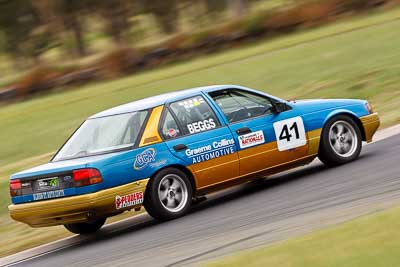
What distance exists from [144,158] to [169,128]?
0.65m

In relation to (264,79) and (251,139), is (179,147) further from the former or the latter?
(264,79)

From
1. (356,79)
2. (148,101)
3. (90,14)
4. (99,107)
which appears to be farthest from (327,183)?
(90,14)

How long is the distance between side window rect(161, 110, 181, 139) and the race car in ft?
0.04

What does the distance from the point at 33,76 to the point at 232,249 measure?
2831 cm

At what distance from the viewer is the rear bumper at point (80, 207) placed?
10.2 metres

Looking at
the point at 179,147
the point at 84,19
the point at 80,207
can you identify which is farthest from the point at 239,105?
the point at 84,19

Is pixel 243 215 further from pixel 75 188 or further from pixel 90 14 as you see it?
pixel 90 14

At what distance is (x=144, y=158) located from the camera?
10.6 m

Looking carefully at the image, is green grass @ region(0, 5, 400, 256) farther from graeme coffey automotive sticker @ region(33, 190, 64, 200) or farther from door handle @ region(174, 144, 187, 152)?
door handle @ region(174, 144, 187, 152)

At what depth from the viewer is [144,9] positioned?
43.9 meters

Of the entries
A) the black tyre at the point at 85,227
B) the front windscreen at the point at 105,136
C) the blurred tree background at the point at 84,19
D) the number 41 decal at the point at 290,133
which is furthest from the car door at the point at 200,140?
the blurred tree background at the point at 84,19

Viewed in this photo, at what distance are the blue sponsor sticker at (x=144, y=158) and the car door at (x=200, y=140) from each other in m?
0.27

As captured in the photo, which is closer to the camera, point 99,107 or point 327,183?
point 327,183

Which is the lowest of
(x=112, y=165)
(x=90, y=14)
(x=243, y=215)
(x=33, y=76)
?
(x=243, y=215)
